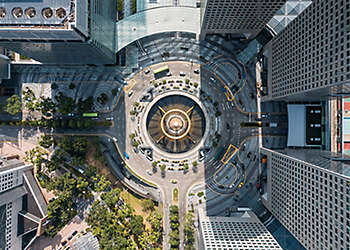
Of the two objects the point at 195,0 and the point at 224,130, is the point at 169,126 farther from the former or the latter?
the point at 195,0

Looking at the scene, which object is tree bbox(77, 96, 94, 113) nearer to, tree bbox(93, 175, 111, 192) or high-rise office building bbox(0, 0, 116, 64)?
high-rise office building bbox(0, 0, 116, 64)

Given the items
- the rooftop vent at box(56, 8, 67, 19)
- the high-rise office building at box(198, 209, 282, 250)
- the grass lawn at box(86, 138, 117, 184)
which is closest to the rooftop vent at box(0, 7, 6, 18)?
the rooftop vent at box(56, 8, 67, 19)

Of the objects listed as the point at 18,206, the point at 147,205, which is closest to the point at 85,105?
the point at 18,206

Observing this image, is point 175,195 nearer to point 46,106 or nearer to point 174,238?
point 174,238

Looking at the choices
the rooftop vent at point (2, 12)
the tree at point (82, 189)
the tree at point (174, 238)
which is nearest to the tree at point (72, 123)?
the tree at point (82, 189)

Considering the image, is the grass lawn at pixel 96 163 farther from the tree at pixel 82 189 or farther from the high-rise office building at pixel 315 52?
the high-rise office building at pixel 315 52

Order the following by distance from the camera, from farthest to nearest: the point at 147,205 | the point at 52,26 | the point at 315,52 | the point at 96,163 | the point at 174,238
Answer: the point at 96,163
the point at 147,205
the point at 174,238
the point at 315,52
the point at 52,26
